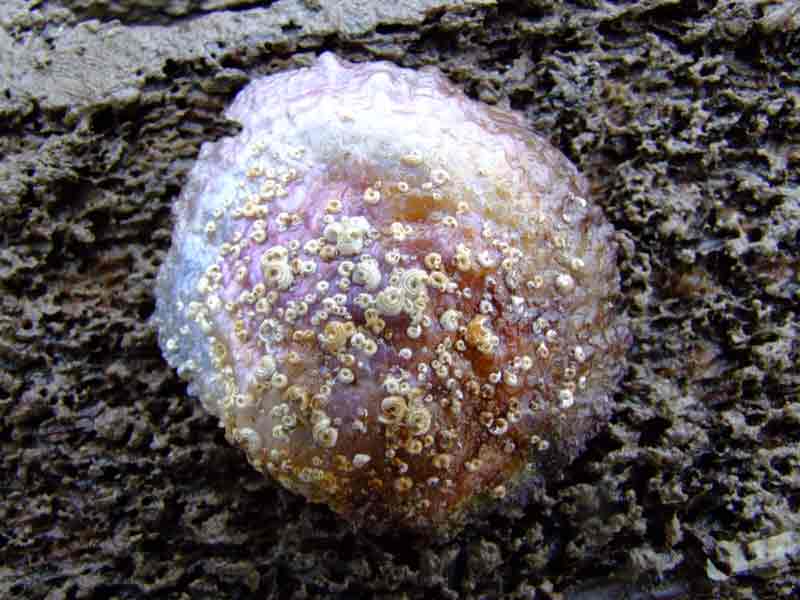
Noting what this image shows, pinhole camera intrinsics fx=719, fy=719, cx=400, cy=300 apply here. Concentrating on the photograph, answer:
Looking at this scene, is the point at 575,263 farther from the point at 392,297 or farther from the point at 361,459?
the point at 361,459

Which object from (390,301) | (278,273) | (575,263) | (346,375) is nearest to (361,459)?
(346,375)

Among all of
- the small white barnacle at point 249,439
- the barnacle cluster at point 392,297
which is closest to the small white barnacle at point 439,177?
the barnacle cluster at point 392,297

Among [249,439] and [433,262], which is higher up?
[433,262]

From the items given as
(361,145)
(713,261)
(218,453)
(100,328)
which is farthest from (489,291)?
(100,328)

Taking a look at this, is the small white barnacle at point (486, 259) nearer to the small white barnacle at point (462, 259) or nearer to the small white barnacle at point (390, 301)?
the small white barnacle at point (462, 259)

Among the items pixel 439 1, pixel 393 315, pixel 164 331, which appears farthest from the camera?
pixel 439 1

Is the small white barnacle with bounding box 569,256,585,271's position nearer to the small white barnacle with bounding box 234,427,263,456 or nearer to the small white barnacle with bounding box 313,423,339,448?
the small white barnacle with bounding box 313,423,339,448

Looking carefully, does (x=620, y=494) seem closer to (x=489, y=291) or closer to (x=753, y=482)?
(x=753, y=482)
